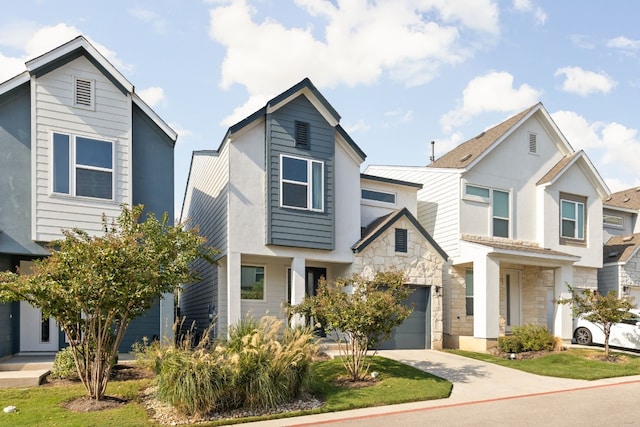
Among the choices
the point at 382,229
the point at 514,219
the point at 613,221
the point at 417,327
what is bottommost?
the point at 417,327

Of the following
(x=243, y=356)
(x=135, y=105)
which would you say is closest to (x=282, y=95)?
(x=135, y=105)

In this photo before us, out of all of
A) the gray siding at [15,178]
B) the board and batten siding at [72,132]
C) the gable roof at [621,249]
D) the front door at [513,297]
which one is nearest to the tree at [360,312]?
the board and batten siding at [72,132]

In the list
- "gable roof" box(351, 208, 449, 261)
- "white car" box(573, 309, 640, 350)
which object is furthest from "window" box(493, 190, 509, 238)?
"white car" box(573, 309, 640, 350)

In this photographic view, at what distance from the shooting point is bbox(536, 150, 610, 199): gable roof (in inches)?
914

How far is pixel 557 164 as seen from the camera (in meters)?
24.0

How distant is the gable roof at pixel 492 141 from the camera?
22.1m

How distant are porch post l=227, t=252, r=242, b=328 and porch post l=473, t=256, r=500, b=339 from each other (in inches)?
333

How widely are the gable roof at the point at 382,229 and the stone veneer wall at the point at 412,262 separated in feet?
0.41

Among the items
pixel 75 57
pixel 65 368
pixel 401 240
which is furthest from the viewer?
pixel 401 240

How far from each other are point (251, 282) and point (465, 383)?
25.3 feet

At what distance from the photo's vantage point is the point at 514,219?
75.1ft

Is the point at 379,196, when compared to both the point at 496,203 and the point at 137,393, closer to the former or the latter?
the point at 496,203

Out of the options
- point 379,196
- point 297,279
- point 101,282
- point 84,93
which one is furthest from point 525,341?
point 84,93

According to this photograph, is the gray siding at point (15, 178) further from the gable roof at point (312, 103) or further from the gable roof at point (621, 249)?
the gable roof at point (621, 249)
